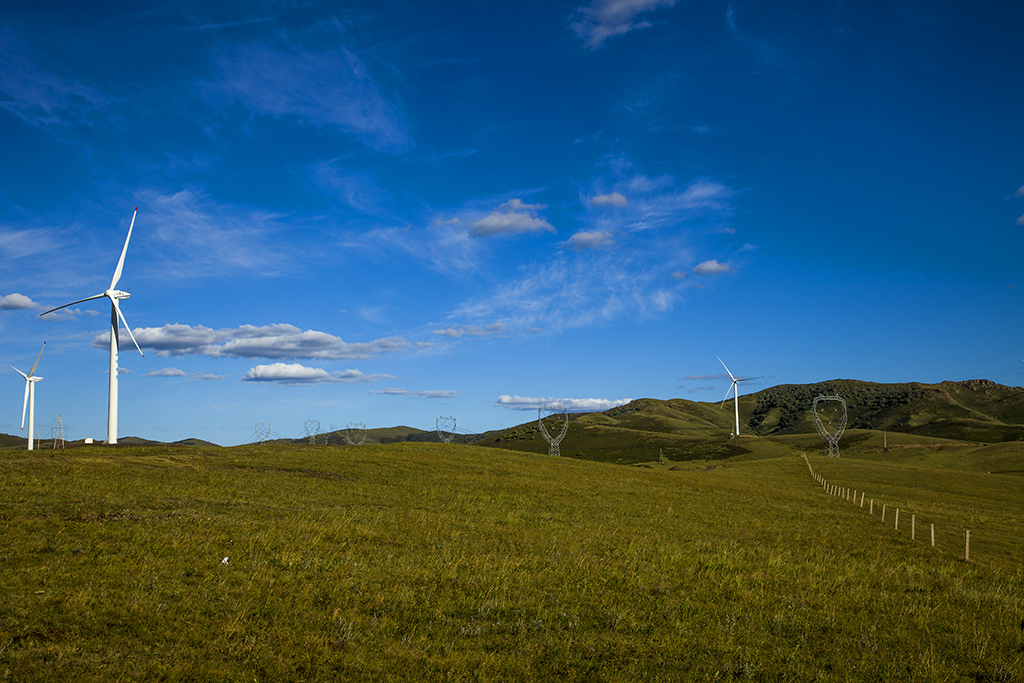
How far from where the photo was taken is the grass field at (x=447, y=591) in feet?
46.3

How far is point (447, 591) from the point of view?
19.1 meters

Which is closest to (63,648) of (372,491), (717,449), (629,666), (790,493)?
(629,666)

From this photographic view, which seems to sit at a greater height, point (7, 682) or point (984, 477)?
point (7, 682)

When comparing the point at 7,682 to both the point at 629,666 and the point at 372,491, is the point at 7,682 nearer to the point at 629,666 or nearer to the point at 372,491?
the point at 629,666

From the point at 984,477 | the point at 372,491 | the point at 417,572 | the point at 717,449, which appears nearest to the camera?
the point at 417,572

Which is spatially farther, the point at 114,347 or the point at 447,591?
the point at 114,347

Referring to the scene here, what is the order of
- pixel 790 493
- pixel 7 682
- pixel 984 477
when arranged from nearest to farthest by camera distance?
pixel 7 682 < pixel 790 493 < pixel 984 477

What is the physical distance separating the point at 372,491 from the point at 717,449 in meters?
160

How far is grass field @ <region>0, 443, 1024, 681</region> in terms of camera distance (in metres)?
14.1

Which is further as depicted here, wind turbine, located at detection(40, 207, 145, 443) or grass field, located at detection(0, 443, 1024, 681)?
wind turbine, located at detection(40, 207, 145, 443)

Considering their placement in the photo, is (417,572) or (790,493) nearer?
(417,572)

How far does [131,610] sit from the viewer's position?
1521cm

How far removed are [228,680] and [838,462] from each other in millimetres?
120866

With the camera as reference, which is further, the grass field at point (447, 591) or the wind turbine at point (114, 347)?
the wind turbine at point (114, 347)
